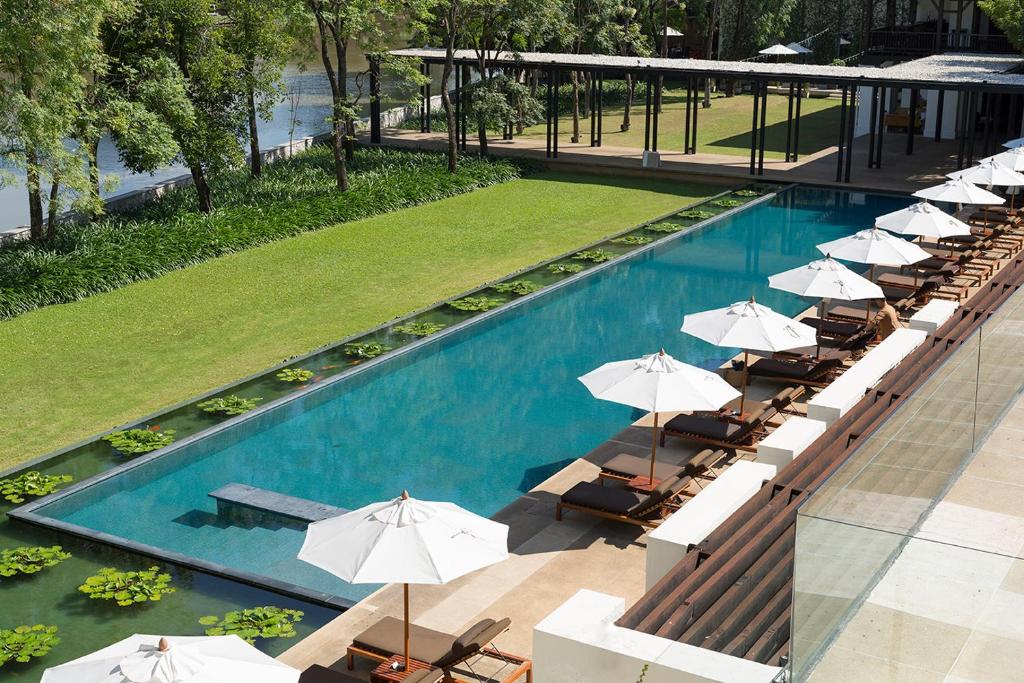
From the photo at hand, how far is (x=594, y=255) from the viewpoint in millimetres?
24531

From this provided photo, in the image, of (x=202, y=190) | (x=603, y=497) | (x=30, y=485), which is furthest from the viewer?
(x=202, y=190)

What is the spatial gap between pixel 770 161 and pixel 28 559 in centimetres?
2709

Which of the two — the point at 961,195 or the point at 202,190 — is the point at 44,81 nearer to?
the point at 202,190

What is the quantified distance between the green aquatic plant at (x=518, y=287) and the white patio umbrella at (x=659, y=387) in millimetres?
8840

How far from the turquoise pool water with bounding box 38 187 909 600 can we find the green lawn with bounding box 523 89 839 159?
15881 mm

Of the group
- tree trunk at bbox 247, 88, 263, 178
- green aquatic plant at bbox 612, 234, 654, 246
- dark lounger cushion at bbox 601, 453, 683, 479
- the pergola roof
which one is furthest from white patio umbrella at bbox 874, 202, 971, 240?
tree trunk at bbox 247, 88, 263, 178

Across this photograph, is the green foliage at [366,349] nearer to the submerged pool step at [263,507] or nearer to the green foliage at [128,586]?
the submerged pool step at [263,507]

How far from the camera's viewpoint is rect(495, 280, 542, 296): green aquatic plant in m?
21.9

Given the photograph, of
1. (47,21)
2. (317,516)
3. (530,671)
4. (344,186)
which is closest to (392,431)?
(317,516)

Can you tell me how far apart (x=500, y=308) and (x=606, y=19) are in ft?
78.1

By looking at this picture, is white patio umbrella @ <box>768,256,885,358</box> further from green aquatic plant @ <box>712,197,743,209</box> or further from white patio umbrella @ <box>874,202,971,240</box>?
green aquatic plant @ <box>712,197,743,209</box>

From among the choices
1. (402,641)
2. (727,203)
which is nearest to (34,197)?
(727,203)

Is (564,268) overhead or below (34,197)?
below

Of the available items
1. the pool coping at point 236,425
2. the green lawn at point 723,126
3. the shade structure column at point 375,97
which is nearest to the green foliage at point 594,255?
the pool coping at point 236,425
